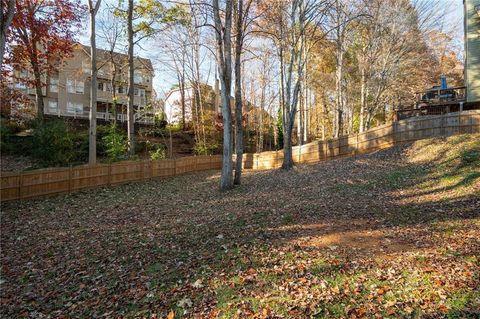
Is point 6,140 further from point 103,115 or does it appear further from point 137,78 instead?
point 137,78

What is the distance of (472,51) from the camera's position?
54.8 ft

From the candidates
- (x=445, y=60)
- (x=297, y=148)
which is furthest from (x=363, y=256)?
(x=445, y=60)

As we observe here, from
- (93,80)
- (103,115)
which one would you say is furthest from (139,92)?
(93,80)

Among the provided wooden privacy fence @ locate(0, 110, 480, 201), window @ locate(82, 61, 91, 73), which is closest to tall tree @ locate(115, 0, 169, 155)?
wooden privacy fence @ locate(0, 110, 480, 201)

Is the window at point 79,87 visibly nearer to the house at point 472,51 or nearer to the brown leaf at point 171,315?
the house at point 472,51

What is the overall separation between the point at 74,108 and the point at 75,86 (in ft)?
7.78

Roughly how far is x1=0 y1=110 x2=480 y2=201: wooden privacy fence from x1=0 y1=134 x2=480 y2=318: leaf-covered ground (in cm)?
94

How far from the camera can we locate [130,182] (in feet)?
47.0

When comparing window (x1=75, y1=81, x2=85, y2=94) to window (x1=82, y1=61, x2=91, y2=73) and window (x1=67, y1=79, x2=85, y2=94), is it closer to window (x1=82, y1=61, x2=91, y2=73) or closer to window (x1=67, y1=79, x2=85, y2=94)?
window (x1=67, y1=79, x2=85, y2=94)

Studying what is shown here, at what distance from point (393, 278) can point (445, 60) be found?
28.3m

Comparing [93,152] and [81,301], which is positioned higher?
[93,152]

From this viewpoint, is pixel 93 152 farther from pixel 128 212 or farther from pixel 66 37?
pixel 66 37

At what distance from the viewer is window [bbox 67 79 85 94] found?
32031 mm

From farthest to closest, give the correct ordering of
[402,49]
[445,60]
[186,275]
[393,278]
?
[445,60] → [402,49] → [186,275] → [393,278]
